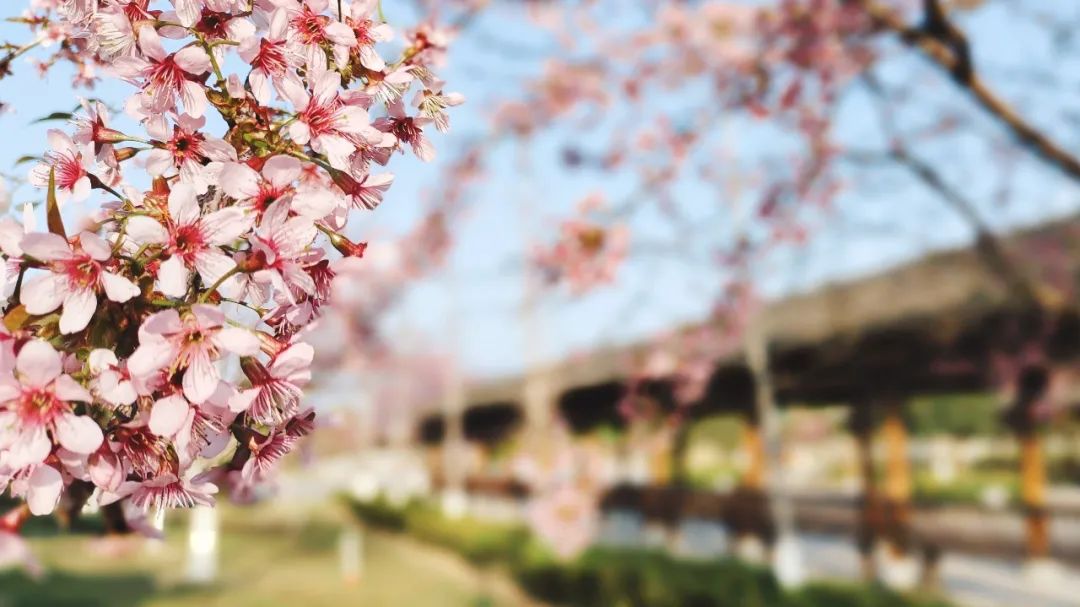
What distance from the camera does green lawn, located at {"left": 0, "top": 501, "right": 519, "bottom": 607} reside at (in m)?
12.2

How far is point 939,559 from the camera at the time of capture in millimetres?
A: 11906

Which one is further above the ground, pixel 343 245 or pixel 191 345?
pixel 343 245

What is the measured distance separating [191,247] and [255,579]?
14.5 meters

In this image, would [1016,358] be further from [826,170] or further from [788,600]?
[826,170]

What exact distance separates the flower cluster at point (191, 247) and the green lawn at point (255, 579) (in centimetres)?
1003

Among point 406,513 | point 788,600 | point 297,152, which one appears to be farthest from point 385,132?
Result: point 406,513

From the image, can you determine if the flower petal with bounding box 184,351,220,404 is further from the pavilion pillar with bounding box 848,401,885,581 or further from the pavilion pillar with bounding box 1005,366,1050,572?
the pavilion pillar with bounding box 848,401,885,581

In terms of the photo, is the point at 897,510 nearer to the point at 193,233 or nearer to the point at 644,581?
the point at 644,581

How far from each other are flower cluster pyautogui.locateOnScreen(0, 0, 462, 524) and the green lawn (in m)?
10.0

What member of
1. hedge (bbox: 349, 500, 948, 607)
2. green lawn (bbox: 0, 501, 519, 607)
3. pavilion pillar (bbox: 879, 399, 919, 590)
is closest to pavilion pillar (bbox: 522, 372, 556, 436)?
hedge (bbox: 349, 500, 948, 607)

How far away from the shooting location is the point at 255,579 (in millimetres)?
14266

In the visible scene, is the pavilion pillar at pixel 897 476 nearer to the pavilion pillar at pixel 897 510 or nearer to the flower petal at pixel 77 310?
the pavilion pillar at pixel 897 510

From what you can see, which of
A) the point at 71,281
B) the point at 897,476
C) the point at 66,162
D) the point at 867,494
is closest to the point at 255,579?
the point at 867,494

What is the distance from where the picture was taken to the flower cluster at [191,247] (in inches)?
37.6
